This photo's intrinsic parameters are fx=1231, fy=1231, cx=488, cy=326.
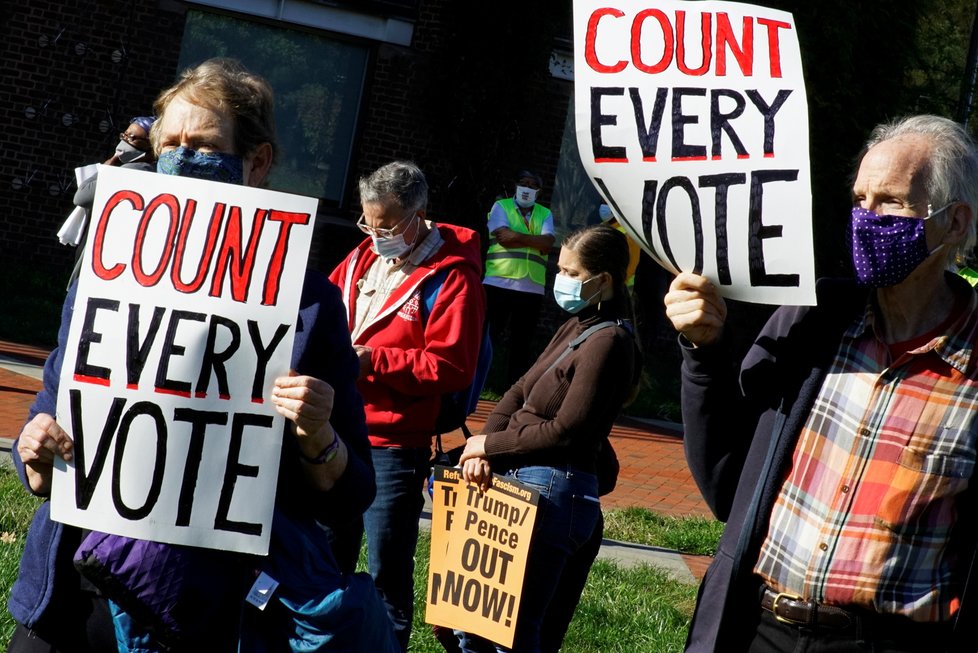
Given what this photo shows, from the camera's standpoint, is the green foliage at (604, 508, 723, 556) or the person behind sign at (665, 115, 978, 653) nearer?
the person behind sign at (665, 115, 978, 653)

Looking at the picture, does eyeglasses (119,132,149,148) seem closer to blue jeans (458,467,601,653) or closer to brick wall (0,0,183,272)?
blue jeans (458,467,601,653)

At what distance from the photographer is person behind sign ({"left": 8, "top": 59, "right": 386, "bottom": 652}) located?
249 cm

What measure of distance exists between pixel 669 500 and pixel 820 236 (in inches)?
343

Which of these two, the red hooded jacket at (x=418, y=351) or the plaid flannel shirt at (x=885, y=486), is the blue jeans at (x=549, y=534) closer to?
the red hooded jacket at (x=418, y=351)

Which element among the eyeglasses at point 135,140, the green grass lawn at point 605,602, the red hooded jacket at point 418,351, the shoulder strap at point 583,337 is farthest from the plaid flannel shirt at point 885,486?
the eyeglasses at point 135,140

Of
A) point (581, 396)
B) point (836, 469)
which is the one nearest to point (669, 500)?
point (581, 396)

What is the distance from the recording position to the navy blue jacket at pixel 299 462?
8.34ft

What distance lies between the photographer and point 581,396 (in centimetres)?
429

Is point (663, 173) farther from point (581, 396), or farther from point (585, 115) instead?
point (581, 396)

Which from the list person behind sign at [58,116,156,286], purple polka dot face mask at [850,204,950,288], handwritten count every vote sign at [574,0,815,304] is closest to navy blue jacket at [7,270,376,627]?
handwritten count every vote sign at [574,0,815,304]

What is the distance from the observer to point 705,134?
2.68 meters

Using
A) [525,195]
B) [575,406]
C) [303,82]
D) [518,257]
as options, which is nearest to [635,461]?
[518,257]

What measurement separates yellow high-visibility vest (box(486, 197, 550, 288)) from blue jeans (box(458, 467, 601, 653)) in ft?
25.0

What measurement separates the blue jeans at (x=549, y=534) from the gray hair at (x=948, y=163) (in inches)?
72.5
